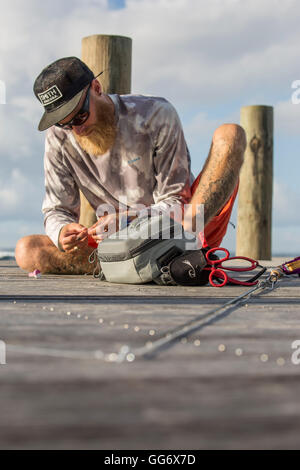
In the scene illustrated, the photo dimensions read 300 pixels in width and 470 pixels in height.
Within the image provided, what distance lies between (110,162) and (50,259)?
0.72 meters

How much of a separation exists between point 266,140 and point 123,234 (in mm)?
4245

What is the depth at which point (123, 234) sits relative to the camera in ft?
10.6

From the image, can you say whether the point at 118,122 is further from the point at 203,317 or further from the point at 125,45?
the point at 203,317

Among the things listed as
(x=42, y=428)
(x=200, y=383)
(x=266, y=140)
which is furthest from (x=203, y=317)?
(x=266, y=140)

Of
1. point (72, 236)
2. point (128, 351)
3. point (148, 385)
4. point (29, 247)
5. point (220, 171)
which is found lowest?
point (148, 385)

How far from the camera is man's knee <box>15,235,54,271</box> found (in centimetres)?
418

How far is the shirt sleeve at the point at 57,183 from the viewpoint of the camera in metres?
4.12

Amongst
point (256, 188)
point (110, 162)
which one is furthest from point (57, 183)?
point (256, 188)

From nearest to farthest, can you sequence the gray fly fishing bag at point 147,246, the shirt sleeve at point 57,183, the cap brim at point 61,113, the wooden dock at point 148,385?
the wooden dock at point 148,385 < the gray fly fishing bag at point 147,246 < the cap brim at point 61,113 < the shirt sleeve at point 57,183

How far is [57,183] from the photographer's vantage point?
4.17 metres

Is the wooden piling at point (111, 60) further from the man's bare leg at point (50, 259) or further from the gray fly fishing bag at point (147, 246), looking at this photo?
the gray fly fishing bag at point (147, 246)

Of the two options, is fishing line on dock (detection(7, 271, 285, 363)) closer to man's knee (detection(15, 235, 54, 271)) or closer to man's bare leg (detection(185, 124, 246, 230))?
man's bare leg (detection(185, 124, 246, 230))

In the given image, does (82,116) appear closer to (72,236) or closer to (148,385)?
(72,236)

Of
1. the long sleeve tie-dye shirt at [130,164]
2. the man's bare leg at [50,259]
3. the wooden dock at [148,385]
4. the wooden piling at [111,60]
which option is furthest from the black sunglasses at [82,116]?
the wooden dock at [148,385]
